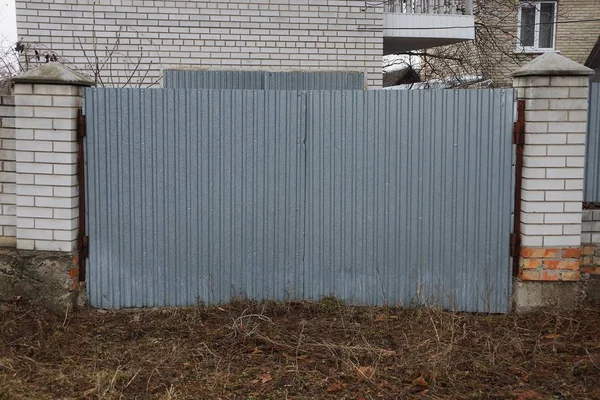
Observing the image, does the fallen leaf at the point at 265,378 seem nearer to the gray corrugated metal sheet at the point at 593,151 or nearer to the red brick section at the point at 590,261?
the red brick section at the point at 590,261

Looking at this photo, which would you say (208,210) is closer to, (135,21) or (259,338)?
(259,338)

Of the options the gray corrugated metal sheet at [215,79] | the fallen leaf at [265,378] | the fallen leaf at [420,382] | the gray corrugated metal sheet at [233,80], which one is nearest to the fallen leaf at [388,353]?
the fallen leaf at [420,382]

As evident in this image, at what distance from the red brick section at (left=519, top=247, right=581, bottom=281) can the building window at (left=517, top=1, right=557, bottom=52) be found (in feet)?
42.7

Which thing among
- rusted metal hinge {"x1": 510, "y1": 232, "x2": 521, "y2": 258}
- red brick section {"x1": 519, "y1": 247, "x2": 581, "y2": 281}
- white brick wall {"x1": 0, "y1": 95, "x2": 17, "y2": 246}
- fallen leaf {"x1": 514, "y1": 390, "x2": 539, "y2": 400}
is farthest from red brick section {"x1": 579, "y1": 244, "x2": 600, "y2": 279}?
white brick wall {"x1": 0, "y1": 95, "x2": 17, "y2": 246}

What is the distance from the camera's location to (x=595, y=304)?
5.27 metres

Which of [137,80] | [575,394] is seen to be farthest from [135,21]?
[575,394]

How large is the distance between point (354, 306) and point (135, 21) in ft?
15.7

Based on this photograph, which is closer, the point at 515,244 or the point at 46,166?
the point at 46,166

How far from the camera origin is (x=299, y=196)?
532 cm

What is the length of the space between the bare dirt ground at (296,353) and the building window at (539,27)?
13363 mm

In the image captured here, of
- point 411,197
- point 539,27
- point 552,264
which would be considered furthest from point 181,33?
point 539,27

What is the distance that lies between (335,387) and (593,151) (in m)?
2.85

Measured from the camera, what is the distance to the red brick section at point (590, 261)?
5309 millimetres

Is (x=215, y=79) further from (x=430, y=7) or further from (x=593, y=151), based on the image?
(x=593, y=151)
